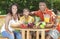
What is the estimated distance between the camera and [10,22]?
11.9 feet

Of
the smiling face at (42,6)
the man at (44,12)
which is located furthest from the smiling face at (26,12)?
the smiling face at (42,6)

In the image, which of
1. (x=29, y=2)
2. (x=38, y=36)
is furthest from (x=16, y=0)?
(x=38, y=36)

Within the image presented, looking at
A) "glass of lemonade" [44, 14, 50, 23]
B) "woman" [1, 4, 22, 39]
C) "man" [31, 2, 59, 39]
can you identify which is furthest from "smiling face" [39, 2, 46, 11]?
"woman" [1, 4, 22, 39]

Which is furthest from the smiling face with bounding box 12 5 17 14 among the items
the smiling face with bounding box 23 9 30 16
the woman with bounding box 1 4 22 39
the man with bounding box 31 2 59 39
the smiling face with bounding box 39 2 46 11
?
the smiling face with bounding box 39 2 46 11

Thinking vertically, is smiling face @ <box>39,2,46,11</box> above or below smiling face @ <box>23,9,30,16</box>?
above

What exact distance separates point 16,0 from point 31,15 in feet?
1.15

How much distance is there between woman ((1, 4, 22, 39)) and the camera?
11.8 ft

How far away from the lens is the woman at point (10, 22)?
3.60 m

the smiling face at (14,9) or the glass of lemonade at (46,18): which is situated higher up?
the smiling face at (14,9)

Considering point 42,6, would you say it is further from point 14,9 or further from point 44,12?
point 14,9

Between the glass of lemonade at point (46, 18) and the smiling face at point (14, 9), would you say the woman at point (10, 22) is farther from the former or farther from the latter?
the glass of lemonade at point (46, 18)

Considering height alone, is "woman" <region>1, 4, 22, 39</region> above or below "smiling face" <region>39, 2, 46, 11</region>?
below

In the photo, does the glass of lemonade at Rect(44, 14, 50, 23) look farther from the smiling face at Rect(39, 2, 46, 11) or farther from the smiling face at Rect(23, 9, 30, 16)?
the smiling face at Rect(23, 9, 30, 16)

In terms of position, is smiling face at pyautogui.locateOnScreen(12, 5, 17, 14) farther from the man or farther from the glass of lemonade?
the glass of lemonade
